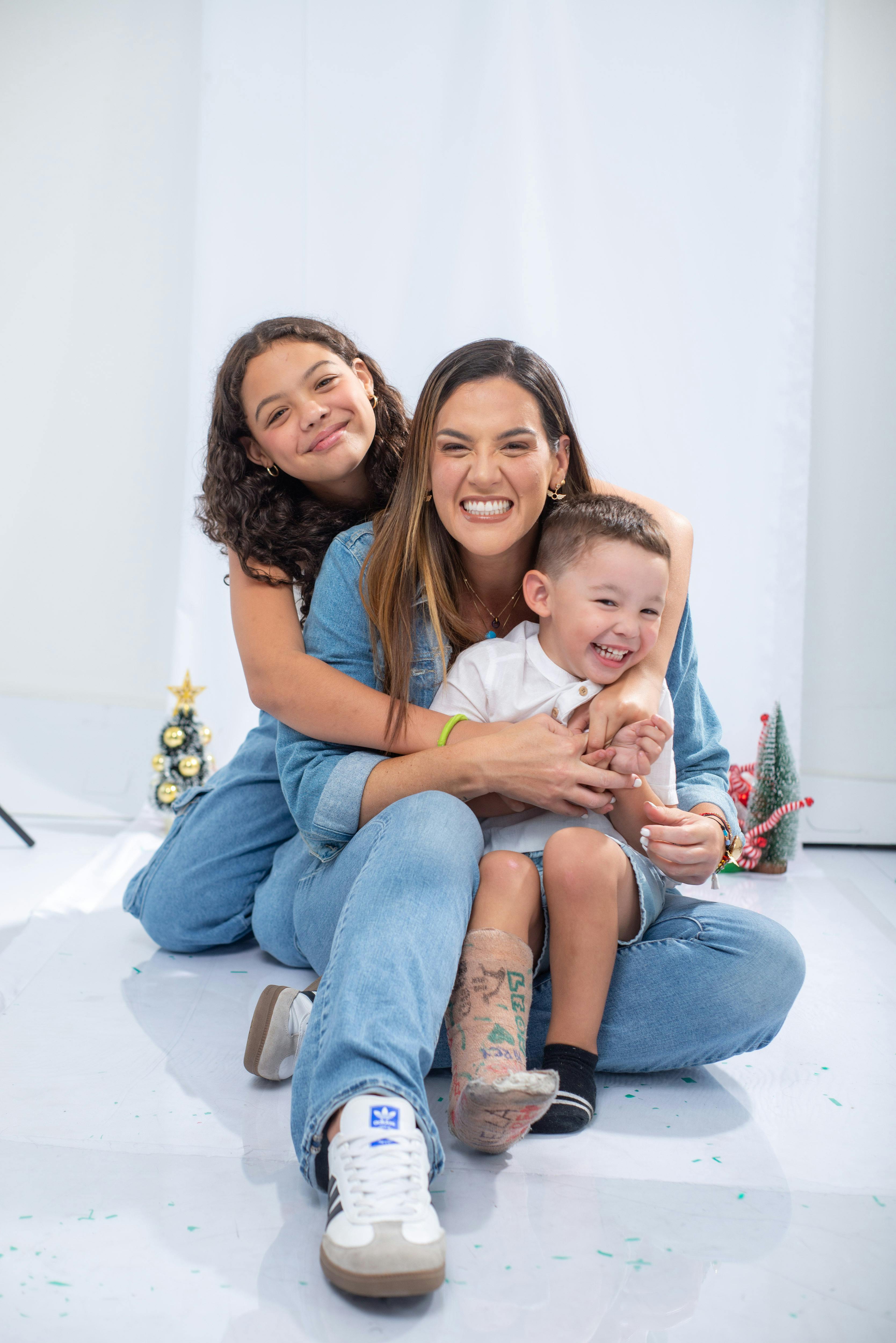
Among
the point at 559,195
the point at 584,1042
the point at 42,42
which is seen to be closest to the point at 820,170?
the point at 559,195

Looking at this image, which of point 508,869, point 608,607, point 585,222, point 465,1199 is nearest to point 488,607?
point 608,607

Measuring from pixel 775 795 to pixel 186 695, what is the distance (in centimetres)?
131

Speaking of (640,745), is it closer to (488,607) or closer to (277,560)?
(488,607)

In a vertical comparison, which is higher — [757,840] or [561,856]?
[561,856]

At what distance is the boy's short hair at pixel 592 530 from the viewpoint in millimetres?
1318

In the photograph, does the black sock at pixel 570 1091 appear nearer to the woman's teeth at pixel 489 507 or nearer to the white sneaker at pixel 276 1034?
the white sneaker at pixel 276 1034

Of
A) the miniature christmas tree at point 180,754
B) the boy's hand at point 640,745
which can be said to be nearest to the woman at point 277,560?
the boy's hand at point 640,745

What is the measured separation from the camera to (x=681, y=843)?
1259 millimetres

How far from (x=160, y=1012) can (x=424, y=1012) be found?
646 millimetres

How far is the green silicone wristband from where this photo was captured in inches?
52.0

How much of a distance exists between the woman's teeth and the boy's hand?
32 centimetres

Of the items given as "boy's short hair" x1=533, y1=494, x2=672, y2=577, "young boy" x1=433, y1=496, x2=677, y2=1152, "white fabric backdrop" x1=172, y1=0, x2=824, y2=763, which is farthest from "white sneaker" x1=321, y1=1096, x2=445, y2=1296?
"white fabric backdrop" x1=172, y1=0, x2=824, y2=763

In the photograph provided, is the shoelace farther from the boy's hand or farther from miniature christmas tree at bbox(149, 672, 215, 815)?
miniature christmas tree at bbox(149, 672, 215, 815)

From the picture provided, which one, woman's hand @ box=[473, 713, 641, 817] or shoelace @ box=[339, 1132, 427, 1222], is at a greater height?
woman's hand @ box=[473, 713, 641, 817]
